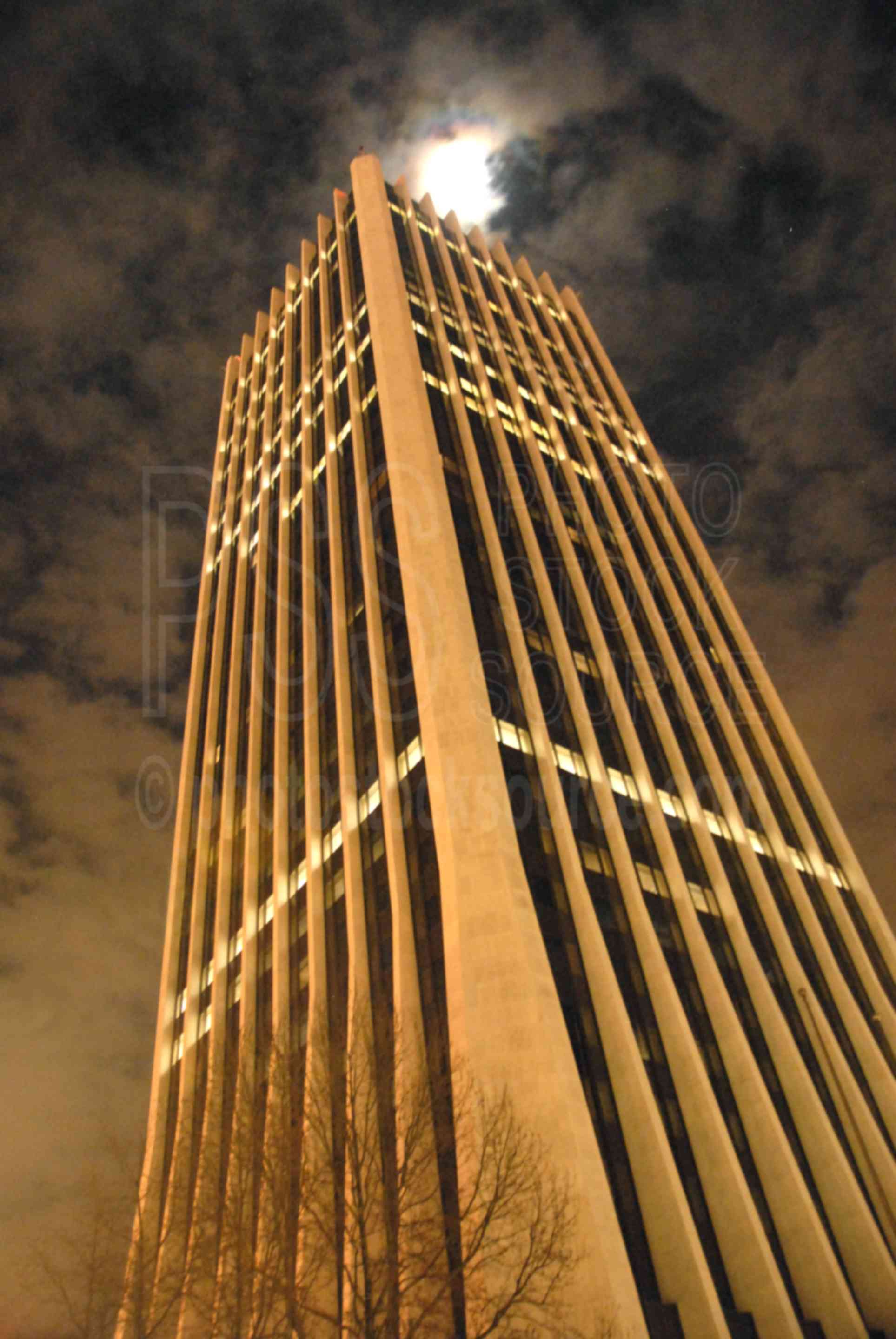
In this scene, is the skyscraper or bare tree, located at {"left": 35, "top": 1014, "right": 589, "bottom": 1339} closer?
bare tree, located at {"left": 35, "top": 1014, "right": 589, "bottom": 1339}

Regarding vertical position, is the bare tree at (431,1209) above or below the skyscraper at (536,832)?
below

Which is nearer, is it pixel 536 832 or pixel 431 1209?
pixel 431 1209

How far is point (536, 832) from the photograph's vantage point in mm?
37625

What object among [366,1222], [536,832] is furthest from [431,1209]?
[536,832]

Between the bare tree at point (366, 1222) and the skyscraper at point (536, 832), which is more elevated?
the skyscraper at point (536, 832)

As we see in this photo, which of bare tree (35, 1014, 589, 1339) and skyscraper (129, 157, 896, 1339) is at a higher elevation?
skyscraper (129, 157, 896, 1339)

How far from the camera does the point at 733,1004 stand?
39281 mm

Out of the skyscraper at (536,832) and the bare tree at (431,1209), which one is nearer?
the bare tree at (431,1209)

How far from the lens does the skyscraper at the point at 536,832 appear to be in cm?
3180

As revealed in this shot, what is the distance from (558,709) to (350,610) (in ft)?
42.6

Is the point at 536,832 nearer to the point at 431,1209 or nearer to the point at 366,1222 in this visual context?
the point at 431,1209

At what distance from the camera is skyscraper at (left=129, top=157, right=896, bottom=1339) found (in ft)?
104

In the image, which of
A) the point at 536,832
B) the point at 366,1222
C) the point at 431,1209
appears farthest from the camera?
the point at 536,832

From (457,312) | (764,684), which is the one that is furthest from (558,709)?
(457,312)
